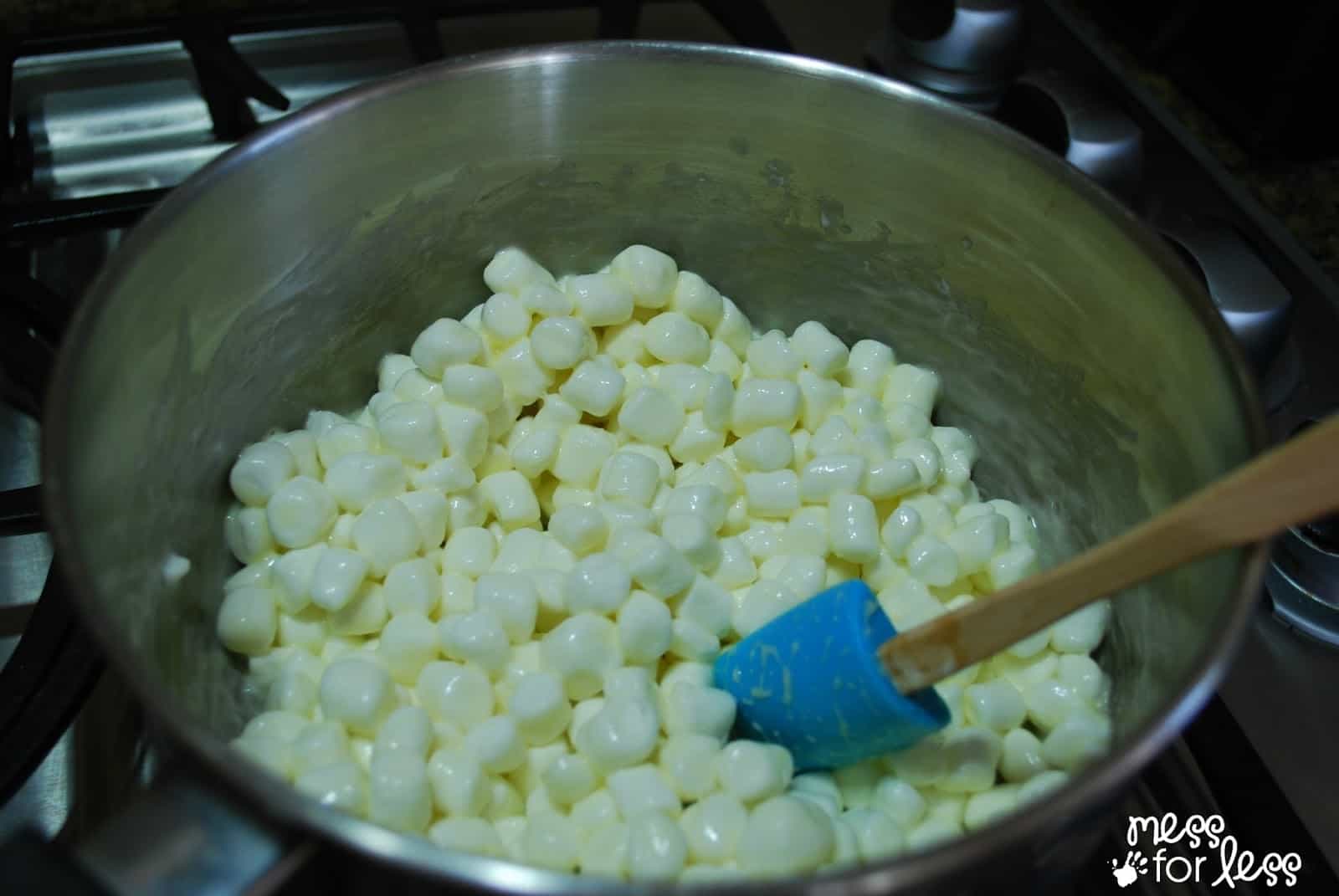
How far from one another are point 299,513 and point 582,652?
277mm

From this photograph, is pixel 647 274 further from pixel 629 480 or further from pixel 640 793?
pixel 640 793

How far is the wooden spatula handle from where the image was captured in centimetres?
62

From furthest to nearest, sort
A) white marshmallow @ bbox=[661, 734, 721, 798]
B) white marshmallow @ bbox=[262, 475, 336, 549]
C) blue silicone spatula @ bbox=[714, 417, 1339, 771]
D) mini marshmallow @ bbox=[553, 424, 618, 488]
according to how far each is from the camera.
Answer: mini marshmallow @ bbox=[553, 424, 618, 488] < white marshmallow @ bbox=[262, 475, 336, 549] < white marshmallow @ bbox=[661, 734, 721, 798] < blue silicone spatula @ bbox=[714, 417, 1339, 771]

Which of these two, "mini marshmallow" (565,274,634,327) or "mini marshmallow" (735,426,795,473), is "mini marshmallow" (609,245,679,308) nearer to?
"mini marshmallow" (565,274,634,327)

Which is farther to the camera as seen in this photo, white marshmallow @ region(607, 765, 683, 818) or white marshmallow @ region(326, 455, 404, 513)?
white marshmallow @ region(326, 455, 404, 513)

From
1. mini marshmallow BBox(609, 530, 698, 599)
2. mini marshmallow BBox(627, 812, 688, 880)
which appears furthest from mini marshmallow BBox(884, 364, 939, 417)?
mini marshmallow BBox(627, 812, 688, 880)

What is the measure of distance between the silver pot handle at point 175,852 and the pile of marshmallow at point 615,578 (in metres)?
0.22

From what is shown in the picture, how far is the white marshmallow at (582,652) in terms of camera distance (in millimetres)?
917

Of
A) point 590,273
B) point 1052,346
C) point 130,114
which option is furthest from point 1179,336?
point 130,114

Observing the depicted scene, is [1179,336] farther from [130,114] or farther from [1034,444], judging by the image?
[130,114]

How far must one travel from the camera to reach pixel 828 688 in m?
0.85

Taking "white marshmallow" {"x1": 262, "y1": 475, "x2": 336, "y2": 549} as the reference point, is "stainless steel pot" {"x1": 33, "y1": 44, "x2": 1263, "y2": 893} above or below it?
above

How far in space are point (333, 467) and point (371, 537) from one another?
0.28ft

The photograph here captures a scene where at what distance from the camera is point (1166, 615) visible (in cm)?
87
